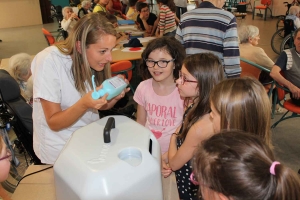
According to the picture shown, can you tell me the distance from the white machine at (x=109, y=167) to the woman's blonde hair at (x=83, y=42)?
15.2 inches

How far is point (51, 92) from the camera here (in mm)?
1107

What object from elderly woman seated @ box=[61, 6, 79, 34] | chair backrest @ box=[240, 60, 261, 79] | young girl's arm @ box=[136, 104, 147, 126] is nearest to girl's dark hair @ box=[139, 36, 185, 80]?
young girl's arm @ box=[136, 104, 147, 126]

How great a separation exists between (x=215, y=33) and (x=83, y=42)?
1.04m

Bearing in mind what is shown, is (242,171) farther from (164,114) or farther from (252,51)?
(252,51)

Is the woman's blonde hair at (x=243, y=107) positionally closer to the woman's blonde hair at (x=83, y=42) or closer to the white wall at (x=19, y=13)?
the woman's blonde hair at (x=83, y=42)

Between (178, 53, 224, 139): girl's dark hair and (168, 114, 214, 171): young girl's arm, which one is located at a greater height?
(178, 53, 224, 139): girl's dark hair

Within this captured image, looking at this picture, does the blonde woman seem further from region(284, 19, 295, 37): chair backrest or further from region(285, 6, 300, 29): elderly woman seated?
region(284, 19, 295, 37): chair backrest

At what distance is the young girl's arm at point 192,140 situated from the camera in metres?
1.06

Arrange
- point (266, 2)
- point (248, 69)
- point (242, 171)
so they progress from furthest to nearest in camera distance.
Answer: point (266, 2) < point (248, 69) < point (242, 171)

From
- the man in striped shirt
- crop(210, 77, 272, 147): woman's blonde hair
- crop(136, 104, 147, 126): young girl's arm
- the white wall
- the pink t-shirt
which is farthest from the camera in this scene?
the white wall

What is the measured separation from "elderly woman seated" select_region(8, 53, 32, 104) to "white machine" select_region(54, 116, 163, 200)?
1677mm

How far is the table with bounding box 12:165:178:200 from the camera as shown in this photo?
38.4 inches

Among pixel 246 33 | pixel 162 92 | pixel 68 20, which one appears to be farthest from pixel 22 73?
pixel 68 20

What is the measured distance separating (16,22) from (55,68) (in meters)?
9.64
